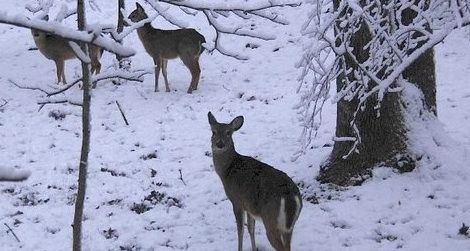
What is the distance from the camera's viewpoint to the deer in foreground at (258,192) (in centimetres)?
539

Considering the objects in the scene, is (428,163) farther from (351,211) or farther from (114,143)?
(114,143)

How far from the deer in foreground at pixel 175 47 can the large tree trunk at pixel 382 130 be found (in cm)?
546

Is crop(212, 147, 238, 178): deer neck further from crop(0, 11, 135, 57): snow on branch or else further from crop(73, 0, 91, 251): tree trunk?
crop(0, 11, 135, 57): snow on branch

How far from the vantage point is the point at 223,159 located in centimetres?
673

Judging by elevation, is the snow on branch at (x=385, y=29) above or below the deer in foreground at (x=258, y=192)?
above

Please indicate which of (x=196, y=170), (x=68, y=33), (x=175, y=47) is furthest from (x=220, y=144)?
(x=175, y=47)

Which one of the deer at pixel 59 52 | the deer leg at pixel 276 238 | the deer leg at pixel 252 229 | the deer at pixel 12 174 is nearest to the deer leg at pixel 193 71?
the deer at pixel 59 52

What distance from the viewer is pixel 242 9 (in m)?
3.37

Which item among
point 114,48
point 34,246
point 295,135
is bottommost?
point 34,246

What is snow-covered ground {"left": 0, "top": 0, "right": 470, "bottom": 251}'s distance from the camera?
258 inches

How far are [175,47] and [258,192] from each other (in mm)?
7430

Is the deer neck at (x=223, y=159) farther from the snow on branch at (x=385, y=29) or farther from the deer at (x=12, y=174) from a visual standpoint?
the deer at (x=12, y=174)

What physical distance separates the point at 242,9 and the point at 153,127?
7272 mm

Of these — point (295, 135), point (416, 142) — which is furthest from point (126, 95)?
point (416, 142)
